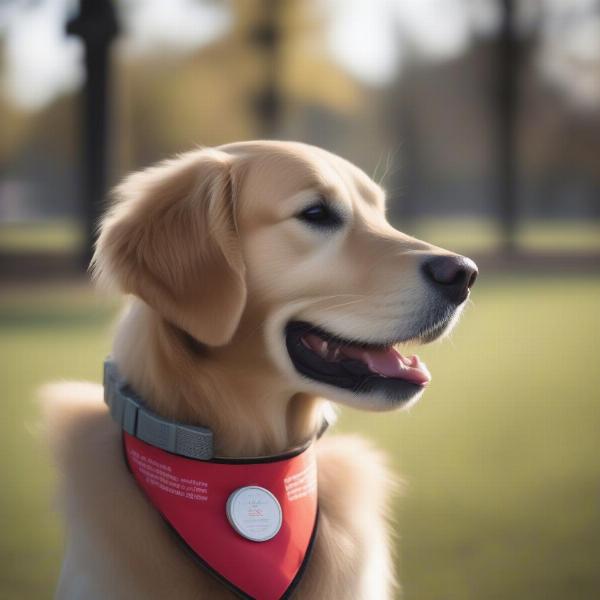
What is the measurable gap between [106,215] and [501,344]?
696 centimetres

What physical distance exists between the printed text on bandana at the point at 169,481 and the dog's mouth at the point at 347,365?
45 cm

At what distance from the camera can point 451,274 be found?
2.16 metres

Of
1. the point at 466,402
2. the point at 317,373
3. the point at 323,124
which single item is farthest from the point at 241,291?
the point at 323,124

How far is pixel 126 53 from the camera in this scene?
54.1 feet

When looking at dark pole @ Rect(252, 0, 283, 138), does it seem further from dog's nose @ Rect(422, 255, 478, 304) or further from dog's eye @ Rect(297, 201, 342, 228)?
dog's nose @ Rect(422, 255, 478, 304)

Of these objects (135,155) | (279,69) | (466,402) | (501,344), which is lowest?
(135,155)

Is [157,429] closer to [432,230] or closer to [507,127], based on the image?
[507,127]

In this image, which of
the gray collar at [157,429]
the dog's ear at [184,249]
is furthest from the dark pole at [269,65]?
the gray collar at [157,429]

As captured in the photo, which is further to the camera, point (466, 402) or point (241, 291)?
point (466, 402)

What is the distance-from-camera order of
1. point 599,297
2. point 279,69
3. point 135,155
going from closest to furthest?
point 599,297 < point 279,69 < point 135,155

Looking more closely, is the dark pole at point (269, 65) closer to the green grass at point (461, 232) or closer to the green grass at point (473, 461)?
the green grass at point (461, 232)

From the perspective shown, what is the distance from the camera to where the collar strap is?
2.10 m

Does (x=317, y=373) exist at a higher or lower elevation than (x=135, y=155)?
higher

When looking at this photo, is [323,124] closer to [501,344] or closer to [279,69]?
[279,69]
